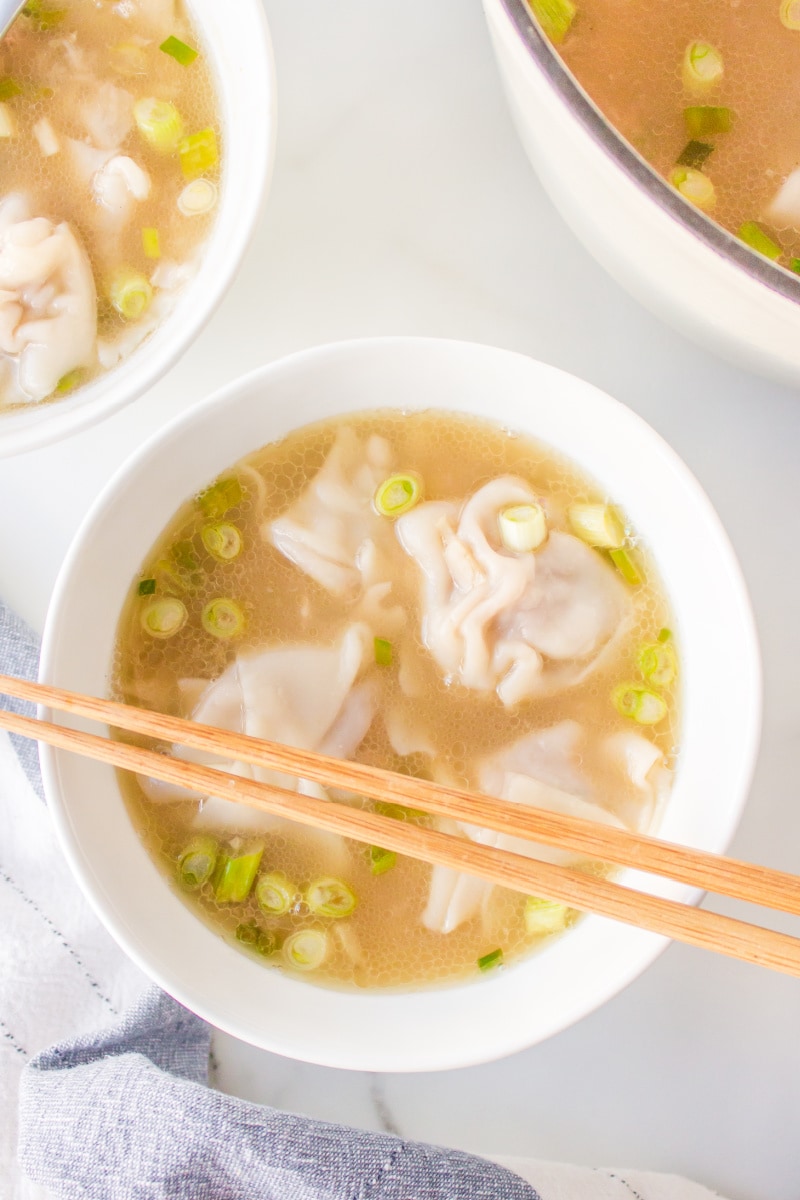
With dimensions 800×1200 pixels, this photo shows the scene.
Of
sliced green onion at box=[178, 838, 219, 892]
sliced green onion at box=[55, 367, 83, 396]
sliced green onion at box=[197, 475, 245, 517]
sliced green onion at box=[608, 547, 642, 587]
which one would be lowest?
sliced green onion at box=[178, 838, 219, 892]

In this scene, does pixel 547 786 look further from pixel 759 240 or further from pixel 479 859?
pixel 759 240

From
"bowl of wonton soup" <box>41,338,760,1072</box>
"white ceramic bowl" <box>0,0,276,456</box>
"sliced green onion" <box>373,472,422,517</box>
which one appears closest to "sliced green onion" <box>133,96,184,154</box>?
"white ceramic bowl" <box>0,0,276,456</box>

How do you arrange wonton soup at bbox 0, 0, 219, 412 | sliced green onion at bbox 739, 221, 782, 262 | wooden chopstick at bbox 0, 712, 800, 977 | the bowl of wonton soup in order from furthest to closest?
1. wonton soup at bbox 0, 0, 219, 412
2. sliced green onion at bbox 739, 221, 782, 262
3. the bowl of wonton soup
4. wooden chopstick at bbox 0, 712, 800, 977

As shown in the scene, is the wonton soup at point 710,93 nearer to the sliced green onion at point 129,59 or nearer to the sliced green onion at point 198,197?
the sliced green onion at point 198,197

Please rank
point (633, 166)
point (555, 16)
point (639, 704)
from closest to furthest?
point (633, 166)
point (555, 16)
point (639, 704)

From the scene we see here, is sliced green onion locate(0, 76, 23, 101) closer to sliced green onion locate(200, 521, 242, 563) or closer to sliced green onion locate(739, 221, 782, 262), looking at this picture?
sliced green onion locate(200, 521, 242, 563)

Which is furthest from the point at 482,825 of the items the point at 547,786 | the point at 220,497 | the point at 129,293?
the point at 129,293
